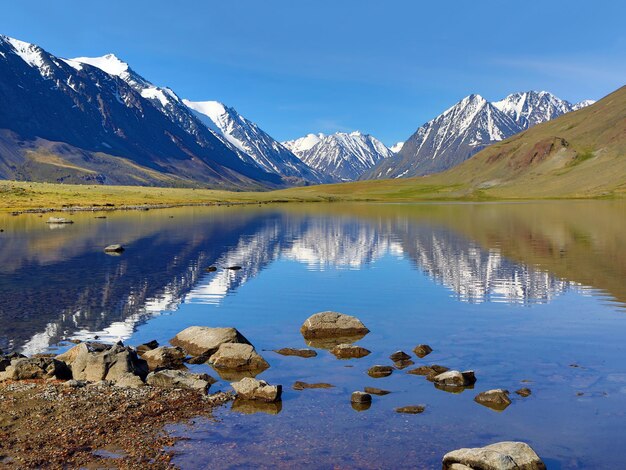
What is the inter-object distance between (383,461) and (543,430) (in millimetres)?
6413

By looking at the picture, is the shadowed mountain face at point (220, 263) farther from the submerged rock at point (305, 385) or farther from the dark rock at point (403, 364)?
the dark rock at point (403, 364)

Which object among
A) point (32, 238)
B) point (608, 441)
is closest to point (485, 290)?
point (608, 441)

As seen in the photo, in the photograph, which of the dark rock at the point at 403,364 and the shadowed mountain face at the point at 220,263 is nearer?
the dark rock at the point at 403,364

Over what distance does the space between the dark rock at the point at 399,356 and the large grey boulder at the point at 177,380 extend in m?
9.36

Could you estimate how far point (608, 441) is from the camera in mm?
19766

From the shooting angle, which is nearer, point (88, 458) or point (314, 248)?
point (88, 458)

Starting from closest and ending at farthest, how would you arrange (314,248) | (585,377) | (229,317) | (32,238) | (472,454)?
(472,454), (585,377), (229,317), (314,248), (32,238)

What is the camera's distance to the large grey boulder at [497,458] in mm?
17016

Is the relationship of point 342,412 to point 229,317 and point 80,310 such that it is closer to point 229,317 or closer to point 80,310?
point 229,317

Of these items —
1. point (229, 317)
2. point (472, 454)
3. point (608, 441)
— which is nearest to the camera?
point (472, 454)

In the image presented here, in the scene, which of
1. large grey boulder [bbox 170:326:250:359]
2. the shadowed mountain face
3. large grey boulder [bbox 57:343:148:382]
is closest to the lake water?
the shadowed mountain face

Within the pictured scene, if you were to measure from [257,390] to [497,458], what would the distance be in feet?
34.3

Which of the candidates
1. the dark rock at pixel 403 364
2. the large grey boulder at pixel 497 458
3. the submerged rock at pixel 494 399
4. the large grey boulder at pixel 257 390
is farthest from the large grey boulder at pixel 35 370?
the submerged rock at pixel 494 399

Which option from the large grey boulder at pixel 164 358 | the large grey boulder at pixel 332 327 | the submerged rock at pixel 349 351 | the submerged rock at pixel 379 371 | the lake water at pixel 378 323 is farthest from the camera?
the large grey boulder at pixel 332 327
